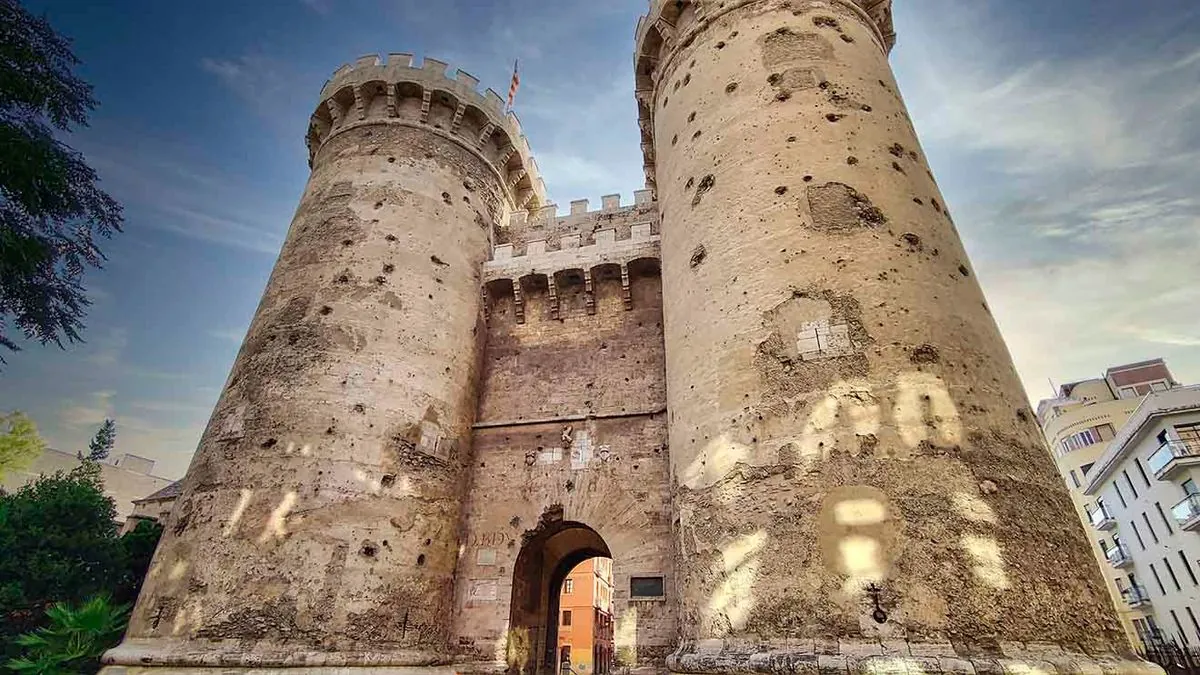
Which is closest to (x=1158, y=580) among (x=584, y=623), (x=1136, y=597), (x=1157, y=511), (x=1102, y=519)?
(x=1136, y=597)

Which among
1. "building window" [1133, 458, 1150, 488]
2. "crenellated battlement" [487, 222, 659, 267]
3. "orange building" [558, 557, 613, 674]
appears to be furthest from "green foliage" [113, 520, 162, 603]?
"building window" [1133, 458, 1150, 488]

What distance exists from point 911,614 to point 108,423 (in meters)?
65.9

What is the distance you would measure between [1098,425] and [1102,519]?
6548 millimetres

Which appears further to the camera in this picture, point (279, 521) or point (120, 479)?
point (120, 479)

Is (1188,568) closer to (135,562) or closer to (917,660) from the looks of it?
(917,660)

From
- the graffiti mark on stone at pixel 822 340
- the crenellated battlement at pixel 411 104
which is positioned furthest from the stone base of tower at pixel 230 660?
the crenellated battlement at pixel 411 104

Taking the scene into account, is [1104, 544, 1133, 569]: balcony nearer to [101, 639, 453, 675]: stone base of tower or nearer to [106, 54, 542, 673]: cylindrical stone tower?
[106, 54, 542, 673]: cylindrical stone tower

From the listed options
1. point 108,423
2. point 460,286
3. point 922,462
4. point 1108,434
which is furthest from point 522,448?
point 108,423

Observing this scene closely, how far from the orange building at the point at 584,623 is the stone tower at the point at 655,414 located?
66.4 feet

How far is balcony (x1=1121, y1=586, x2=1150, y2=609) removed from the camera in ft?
87.5

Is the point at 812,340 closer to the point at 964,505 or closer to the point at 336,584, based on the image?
the point at 964,505

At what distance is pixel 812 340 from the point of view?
651cm

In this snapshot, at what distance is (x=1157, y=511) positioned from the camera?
23812mm

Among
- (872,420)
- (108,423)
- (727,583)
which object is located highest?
(108,423)
